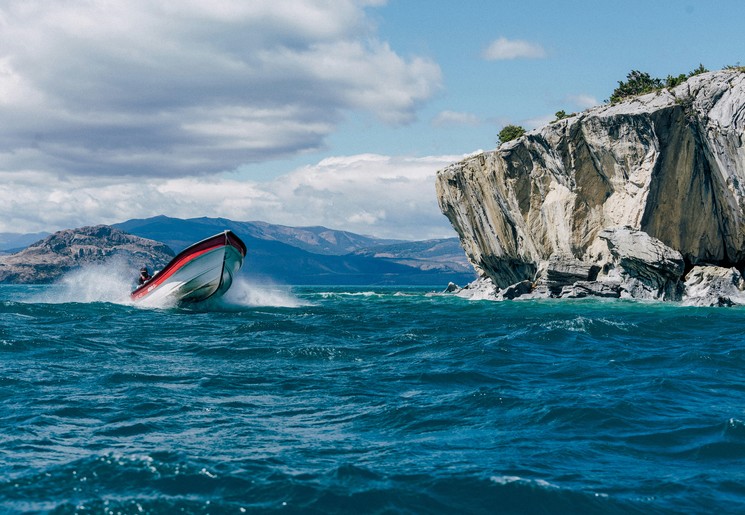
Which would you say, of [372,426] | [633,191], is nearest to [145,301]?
[372,426]

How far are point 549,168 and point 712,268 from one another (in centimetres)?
1358

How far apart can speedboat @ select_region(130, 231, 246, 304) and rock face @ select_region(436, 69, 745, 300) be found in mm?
24031

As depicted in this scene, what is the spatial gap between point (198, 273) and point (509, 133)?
3703cm

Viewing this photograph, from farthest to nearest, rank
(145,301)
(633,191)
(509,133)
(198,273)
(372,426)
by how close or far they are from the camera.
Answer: (509,133)
(633,191)
(145,301)
(198,273)
(372,426)

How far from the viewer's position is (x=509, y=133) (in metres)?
61.8

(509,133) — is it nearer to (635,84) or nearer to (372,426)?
(635,84)

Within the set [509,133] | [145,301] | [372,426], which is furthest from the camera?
[509,133]

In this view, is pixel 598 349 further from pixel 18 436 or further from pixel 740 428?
pixel 18 436

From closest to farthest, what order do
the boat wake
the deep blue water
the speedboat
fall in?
the deep blue water < the speedboat < the boat wake

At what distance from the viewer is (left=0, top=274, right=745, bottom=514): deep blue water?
7273 mm

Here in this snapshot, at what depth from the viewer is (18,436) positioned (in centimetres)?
943

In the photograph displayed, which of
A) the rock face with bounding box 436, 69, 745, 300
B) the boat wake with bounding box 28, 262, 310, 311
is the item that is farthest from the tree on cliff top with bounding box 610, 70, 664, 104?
the boat wake with bounding box 28, 262, 310, 311

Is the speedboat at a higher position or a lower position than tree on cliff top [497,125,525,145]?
lower

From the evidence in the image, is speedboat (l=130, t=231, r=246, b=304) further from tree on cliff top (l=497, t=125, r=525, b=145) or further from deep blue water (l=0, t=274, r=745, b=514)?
tree on cliff top (l=497, t=125, r=525, b=145)
